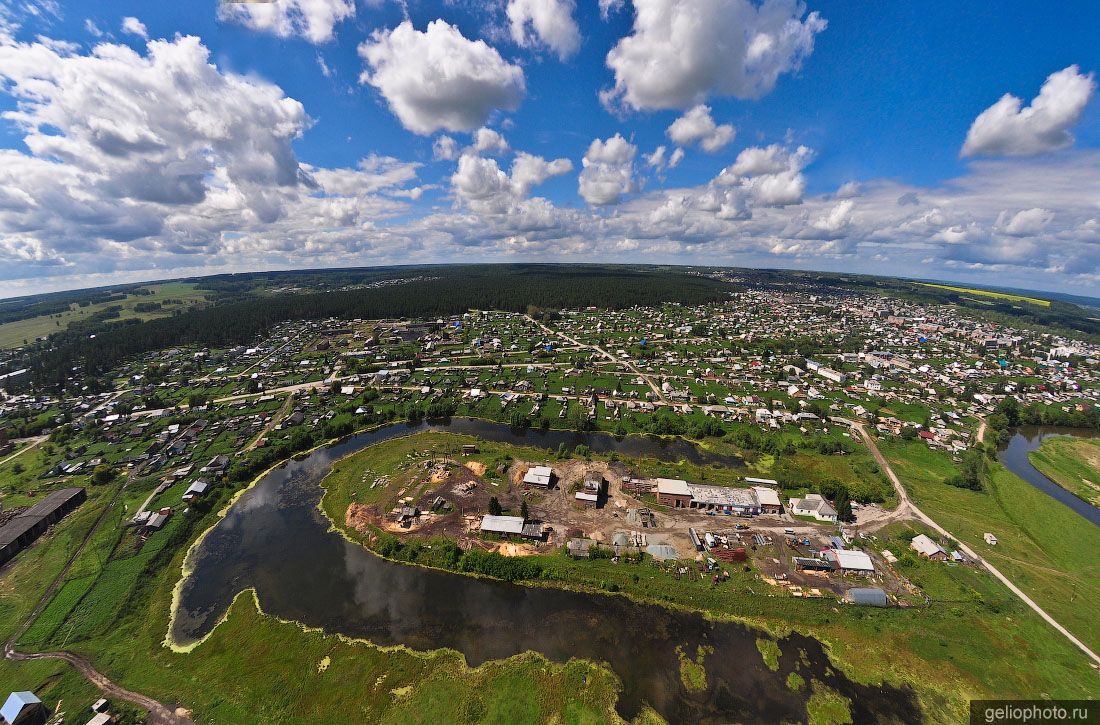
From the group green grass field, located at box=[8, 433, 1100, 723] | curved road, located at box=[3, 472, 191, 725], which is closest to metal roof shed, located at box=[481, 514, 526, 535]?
green grass field, located at box=[8, 433, 1100, 723]

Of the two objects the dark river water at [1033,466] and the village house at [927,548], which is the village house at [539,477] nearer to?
the village house at [927,548]

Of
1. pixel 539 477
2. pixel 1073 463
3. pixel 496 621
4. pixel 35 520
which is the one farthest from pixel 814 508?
pixel 35 520

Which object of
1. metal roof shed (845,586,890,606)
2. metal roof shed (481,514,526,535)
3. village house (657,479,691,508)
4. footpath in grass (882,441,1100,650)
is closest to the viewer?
metal roof shed (845,586,890,606)

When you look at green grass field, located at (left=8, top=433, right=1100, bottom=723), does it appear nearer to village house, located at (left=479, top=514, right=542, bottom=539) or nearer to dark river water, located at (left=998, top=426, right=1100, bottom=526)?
village house, located at (left=479, top=514, right=542, bottom=539)

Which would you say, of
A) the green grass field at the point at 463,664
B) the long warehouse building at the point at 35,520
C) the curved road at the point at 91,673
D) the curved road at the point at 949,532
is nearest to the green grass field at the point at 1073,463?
the curved road at the point at 949,532

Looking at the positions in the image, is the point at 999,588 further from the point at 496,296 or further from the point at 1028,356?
the point at 496,296

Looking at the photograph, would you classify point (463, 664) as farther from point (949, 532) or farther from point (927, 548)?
point (949, 532)
